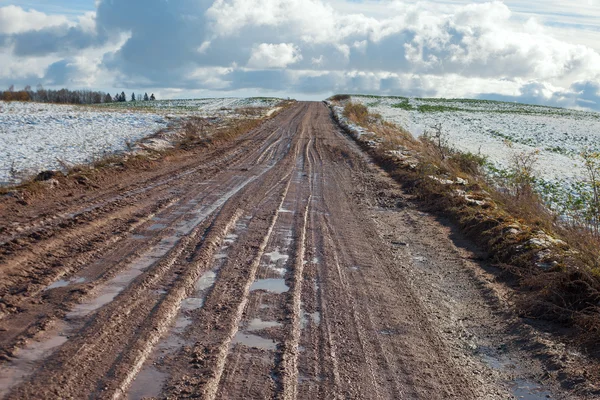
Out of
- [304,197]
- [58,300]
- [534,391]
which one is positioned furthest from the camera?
[304,197]

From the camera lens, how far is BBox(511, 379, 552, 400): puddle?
4.43 meters

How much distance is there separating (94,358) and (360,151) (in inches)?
687

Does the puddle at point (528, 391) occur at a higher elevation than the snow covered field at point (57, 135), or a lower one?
lower

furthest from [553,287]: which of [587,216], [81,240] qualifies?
[81,240]

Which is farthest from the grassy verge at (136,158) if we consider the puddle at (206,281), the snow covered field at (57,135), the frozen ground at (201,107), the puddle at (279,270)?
the frozen ground at (201,107)

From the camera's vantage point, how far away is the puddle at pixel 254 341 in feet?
15.4

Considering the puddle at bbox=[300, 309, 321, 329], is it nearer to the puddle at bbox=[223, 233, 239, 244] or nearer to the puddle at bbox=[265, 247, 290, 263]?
the puddle at bbox=[265, 247, 290, 263]

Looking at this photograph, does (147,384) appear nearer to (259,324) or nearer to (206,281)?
(259,324)

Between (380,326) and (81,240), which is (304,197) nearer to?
(81,240)

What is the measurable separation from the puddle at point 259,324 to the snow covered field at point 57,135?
7.98 m

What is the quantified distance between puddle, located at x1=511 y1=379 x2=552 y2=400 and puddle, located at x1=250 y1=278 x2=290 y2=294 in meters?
2.58

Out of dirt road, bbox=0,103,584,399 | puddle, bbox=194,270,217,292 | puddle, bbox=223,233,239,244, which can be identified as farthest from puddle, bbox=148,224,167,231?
puddle, bbox=194,270,217,292

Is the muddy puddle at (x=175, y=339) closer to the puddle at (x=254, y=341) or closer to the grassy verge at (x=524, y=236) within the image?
the puddle at (x=254, y=341)

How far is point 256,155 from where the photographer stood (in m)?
18.0
